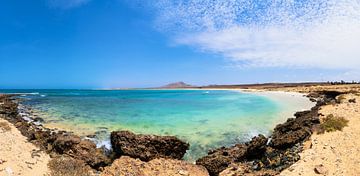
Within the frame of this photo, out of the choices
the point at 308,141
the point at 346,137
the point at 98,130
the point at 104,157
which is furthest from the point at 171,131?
the point at 346,137

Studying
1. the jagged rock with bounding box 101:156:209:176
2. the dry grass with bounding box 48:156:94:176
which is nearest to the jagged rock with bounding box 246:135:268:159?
the jagged rock with bounding box 101:156:209:176

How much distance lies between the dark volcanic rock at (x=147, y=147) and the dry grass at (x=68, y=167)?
1.51 meters

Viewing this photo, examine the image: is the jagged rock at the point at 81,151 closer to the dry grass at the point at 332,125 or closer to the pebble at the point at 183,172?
the pebble at the point at 183,172

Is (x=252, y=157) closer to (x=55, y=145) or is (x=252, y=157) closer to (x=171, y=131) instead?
(x=171, y=131)

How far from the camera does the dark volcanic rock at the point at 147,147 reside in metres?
10.9

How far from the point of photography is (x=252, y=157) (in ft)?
36.1

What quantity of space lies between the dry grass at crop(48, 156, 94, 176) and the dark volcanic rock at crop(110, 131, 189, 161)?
4.95 feet

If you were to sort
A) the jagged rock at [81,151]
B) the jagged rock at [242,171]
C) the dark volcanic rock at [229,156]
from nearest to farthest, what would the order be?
the jagged rock at [242,171], the dark volcanic rock at [229,156], the jagged rock at [81,151]

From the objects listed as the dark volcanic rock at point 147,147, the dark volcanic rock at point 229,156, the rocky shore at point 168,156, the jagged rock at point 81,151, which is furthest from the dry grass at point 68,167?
the dark volcanic rock at point 229,156

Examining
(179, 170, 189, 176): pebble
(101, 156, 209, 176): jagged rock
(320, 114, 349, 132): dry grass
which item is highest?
(320, 114, 349, 132): dry grass

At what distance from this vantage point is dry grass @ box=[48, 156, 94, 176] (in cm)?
955

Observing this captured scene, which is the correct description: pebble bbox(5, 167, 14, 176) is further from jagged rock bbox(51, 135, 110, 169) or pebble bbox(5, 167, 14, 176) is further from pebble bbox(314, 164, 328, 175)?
pebble bbox(314, 164, 328, 175)

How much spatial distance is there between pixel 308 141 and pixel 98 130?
462 inches

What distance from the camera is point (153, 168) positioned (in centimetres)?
1014
